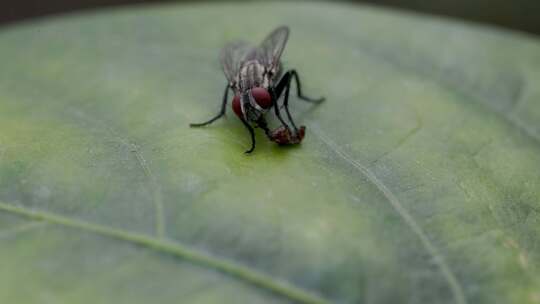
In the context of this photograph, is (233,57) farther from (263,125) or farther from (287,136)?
(287,136)

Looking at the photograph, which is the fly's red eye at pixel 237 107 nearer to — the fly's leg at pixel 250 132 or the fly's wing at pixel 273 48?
the fly's leg at pixel 250 132

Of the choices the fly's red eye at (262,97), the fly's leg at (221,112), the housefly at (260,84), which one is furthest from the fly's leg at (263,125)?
the fly's leg at (221,112)

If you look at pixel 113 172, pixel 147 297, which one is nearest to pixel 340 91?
pixel 113 172

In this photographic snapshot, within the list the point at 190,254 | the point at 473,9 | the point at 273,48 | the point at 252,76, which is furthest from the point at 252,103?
the point at 473,9

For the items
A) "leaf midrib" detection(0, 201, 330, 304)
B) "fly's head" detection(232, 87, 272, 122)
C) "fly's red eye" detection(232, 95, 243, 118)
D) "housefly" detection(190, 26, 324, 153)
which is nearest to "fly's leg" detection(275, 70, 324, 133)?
"housefly" detection(190, 26, 324, 153)

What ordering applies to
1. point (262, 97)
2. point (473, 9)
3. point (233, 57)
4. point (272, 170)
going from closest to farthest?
point (272, 170)
point (262, 97)
point (233, 57)
point (473, 9)

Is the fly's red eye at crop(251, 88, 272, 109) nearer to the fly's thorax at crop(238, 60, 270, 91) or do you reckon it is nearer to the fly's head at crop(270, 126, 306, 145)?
the fly's thorax at crop(238, 60, 270, 91)
